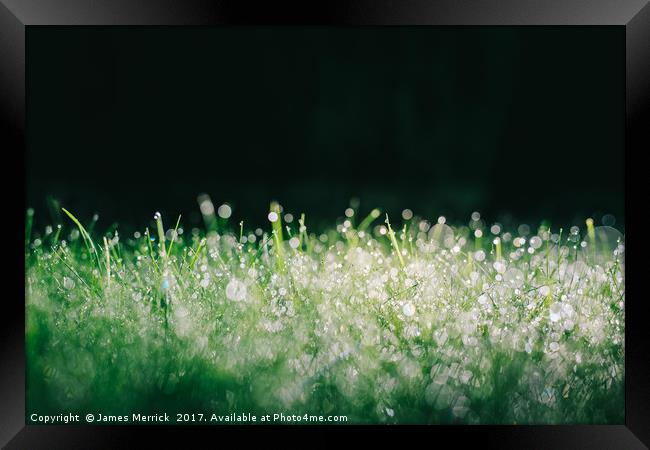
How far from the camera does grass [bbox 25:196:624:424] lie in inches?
101

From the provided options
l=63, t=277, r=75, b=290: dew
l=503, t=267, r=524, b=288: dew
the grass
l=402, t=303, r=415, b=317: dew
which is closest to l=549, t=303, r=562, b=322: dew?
the grass

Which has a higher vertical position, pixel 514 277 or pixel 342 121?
pixel 342 121

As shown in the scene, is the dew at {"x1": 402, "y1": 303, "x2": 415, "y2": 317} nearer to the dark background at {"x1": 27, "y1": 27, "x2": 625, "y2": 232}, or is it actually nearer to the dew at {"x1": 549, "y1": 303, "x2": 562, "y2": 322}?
the dark background at {"x1": 27, "y1": 27, "x2": 625, "y2": 232}

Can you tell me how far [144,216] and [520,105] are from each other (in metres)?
1.31

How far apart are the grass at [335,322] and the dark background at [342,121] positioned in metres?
0.09

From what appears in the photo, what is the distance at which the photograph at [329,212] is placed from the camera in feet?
8.39

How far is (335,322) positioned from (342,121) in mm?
667

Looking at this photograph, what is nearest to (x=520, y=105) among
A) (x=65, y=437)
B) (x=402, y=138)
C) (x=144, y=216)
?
(x=402, y=138)

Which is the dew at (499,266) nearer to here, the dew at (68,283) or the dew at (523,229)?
the dew at (523,229)
